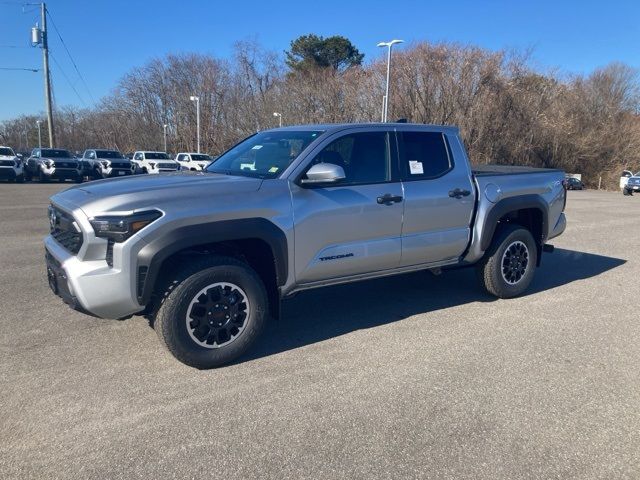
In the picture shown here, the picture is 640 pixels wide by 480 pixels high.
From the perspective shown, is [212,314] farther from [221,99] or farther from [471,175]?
[221,99]

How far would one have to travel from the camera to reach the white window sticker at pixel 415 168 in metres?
4.97

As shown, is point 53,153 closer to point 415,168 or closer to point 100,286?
point 415,168

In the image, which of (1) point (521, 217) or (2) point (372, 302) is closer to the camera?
(2) point (372, 302)

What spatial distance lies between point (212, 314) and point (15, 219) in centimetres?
1025

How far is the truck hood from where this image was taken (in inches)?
→ 140

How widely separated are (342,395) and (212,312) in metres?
1.15

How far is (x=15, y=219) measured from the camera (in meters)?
12.0

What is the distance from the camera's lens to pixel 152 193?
3.70 m

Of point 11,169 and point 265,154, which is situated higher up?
point 265,154

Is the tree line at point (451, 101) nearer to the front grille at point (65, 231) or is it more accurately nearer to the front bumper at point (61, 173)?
the front bumper at point (61, 173)

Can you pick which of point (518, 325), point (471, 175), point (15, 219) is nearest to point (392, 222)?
point (471, 175)

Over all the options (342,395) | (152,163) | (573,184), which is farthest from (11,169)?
(573,184)

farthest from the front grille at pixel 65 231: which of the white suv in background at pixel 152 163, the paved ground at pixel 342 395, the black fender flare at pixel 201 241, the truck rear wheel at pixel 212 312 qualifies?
the white suv in background at pixel 152 163

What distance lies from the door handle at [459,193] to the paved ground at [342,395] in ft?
3.98
